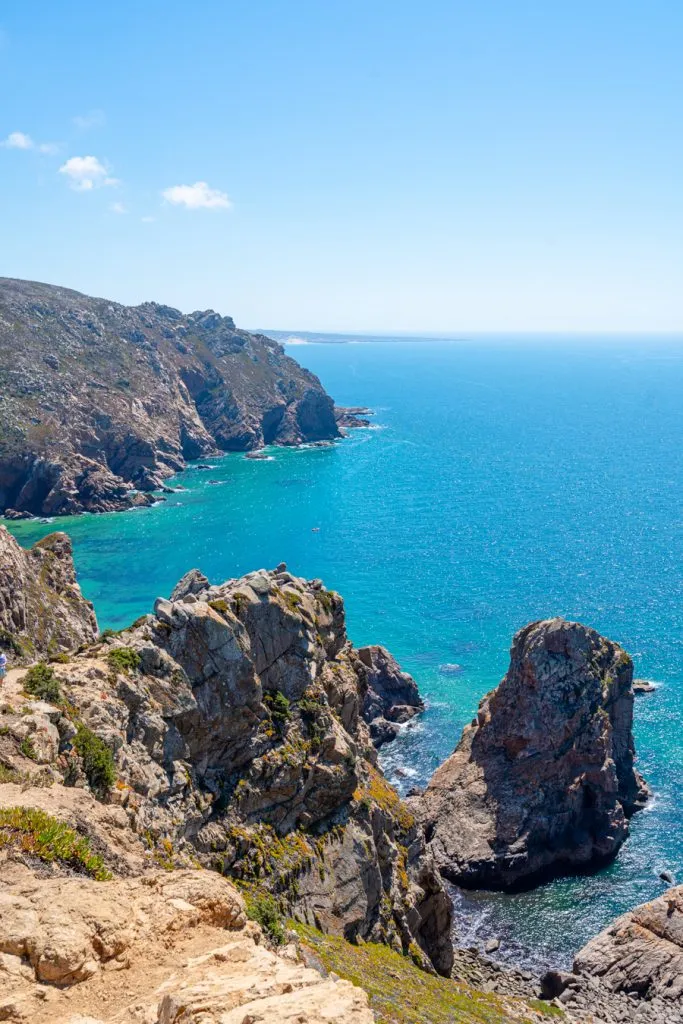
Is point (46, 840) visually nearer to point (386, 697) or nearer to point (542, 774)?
point (542, 774)

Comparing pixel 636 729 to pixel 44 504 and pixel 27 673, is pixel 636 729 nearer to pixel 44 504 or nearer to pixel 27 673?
pixel 27 673

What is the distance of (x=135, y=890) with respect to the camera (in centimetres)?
1741

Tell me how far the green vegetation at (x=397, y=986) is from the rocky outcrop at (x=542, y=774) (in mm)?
24087

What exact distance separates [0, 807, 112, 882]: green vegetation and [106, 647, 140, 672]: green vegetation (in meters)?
10.5

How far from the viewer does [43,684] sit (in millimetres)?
27656

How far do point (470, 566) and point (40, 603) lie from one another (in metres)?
78.1

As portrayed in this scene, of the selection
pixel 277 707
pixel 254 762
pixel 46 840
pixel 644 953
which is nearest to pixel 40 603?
pixel 277 707

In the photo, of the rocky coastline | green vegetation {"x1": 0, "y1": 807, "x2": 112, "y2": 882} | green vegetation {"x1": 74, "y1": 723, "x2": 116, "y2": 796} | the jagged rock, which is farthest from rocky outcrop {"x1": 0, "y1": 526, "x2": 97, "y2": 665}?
the jagged rock

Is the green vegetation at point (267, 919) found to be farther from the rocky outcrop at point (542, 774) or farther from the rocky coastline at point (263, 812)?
the rocky outcrop at point (542, 774)

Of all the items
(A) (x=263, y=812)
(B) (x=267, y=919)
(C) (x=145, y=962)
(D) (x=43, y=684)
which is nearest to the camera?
(C) (x=145, y=962)

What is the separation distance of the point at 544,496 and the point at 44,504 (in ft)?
329

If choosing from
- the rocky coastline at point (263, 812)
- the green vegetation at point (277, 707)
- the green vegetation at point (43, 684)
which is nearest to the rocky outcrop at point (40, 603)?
the rocky coastline at point (263, 812)

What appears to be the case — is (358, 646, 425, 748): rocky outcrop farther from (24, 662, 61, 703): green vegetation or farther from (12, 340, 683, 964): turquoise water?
(24, 662, 61, 703): green vegetation

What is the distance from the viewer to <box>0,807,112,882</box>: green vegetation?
18.3m
